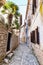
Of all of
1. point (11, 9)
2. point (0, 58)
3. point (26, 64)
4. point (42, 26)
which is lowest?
point (26, 64)

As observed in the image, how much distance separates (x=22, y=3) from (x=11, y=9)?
5.54 ft

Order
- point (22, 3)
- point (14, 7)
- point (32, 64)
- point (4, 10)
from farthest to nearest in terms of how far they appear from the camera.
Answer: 1. point (14, 7)
2. point (4, 10)
3. point (22, 3)
4. point (32, 64)

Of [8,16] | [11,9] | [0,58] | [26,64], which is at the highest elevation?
[11,9]

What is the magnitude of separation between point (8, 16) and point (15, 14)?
36.2 inches

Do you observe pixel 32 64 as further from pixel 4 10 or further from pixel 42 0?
pixel 4 10

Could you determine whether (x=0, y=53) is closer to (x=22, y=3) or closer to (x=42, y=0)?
(x=42, y=0)

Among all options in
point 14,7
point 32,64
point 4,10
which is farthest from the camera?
point 14,7

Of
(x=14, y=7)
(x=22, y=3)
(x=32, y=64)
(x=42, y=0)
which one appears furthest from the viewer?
(x=14, y=7)

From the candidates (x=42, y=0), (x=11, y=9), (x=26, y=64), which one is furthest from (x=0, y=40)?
(x=11, y=9)

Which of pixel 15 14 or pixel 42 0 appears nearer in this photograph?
pixel 42 0

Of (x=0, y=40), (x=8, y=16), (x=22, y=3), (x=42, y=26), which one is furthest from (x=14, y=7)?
(x=42, y=26)

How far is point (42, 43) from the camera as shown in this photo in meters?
4.38

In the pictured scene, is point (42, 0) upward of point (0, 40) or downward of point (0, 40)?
upward

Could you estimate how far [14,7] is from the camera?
8.88m
